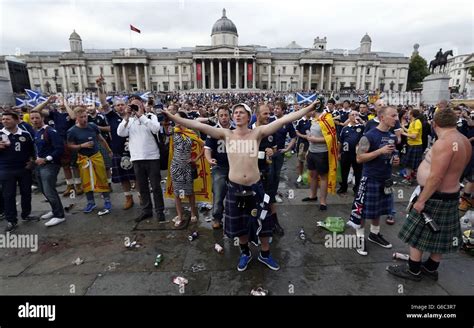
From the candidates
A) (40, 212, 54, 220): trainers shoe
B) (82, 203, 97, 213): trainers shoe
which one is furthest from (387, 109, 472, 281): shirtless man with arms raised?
(40, 212, 54, 220): trainers shoe

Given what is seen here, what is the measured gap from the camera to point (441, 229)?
10.2ft

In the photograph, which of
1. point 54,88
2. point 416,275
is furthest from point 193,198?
point 54,88

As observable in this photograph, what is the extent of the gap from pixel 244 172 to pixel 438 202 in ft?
7.73

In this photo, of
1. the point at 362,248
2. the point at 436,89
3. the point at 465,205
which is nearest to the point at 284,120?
the point at 362,248

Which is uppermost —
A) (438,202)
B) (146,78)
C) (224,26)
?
(224,26)

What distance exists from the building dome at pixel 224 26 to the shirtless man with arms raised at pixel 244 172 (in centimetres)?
8109

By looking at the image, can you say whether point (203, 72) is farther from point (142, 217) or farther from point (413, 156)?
point (142, 217)

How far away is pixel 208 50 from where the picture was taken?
68.9 metres

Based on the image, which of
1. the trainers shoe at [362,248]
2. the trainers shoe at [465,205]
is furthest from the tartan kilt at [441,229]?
the trainers shoe at [465,205]

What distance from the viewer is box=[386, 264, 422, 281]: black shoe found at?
3354 millimetres

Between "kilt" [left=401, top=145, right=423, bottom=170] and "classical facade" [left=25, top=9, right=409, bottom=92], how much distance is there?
65059 millimetres

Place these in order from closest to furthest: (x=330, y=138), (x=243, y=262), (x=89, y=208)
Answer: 1. (x=243, y=262)
2. (x=330, y=138)
3. (x=89, y=208)
